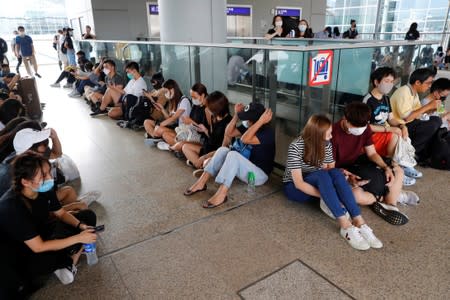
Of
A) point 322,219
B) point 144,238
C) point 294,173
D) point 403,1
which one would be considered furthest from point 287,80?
point 403,1

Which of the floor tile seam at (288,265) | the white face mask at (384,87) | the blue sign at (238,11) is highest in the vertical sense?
the blue sign at (238,11)

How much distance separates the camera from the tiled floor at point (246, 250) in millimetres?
2217

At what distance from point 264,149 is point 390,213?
1.32m

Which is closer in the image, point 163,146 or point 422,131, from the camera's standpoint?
point 422,131

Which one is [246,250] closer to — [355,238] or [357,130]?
[355,238]

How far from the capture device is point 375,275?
2.32m

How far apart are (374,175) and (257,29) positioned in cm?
1255

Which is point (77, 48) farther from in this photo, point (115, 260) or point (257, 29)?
point (115, 260)

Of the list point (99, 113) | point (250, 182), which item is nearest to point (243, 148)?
point (250, 182)

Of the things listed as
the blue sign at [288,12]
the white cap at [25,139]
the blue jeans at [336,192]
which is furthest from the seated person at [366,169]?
the blue sign at [288,12]

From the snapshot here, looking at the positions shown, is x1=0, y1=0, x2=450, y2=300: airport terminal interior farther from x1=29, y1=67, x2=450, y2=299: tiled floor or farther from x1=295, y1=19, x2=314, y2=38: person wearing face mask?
x1=295, y1=19, x2=314, y2=38: person wearing face mask

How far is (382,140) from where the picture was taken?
3.60 meters

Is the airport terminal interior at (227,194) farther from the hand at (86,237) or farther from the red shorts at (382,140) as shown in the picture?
the red shorts at (382,140)

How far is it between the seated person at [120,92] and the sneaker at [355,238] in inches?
178
